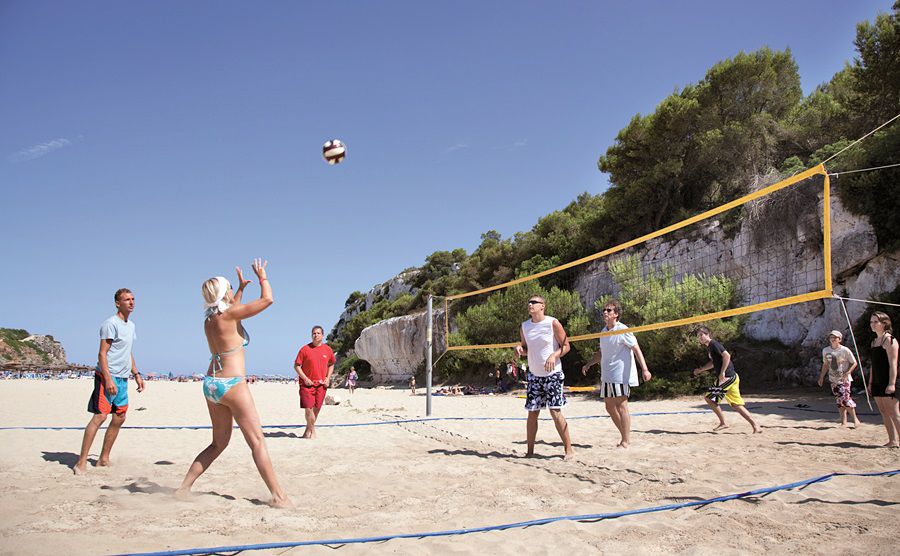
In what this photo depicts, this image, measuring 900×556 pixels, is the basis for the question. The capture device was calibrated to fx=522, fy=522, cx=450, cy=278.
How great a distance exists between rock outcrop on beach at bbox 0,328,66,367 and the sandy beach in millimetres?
49994

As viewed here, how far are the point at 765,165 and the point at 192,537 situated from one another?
17.9 m

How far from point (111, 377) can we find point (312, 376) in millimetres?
2203

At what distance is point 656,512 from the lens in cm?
272

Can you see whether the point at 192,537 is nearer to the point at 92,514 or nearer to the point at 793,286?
the point at 92,514

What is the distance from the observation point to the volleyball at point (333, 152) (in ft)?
24.7

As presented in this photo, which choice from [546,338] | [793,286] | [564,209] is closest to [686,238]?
[793,286]

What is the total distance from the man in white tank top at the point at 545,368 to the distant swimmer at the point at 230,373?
217 cm

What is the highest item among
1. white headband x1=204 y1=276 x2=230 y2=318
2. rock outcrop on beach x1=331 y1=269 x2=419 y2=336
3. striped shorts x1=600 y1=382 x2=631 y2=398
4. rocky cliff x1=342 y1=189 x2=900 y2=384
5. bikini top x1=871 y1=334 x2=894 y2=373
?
rock outcrop on beach x1=331 y1=269 x2=419 y2=336

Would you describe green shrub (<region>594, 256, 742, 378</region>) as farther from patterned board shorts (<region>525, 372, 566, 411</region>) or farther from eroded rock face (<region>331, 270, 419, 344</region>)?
eroded rock face (<region>331, 270, 419, 344</region>)

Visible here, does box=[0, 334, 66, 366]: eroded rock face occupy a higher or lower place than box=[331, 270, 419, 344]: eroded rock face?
lower

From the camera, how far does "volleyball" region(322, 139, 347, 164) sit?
7527 millimetres

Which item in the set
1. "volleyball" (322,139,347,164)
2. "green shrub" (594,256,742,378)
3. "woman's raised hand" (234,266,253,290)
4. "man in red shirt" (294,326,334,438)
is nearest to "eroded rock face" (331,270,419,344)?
"green shrub" (594,256,742,378)

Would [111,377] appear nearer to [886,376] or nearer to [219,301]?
[219,301]

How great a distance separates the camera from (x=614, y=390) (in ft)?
16.1
